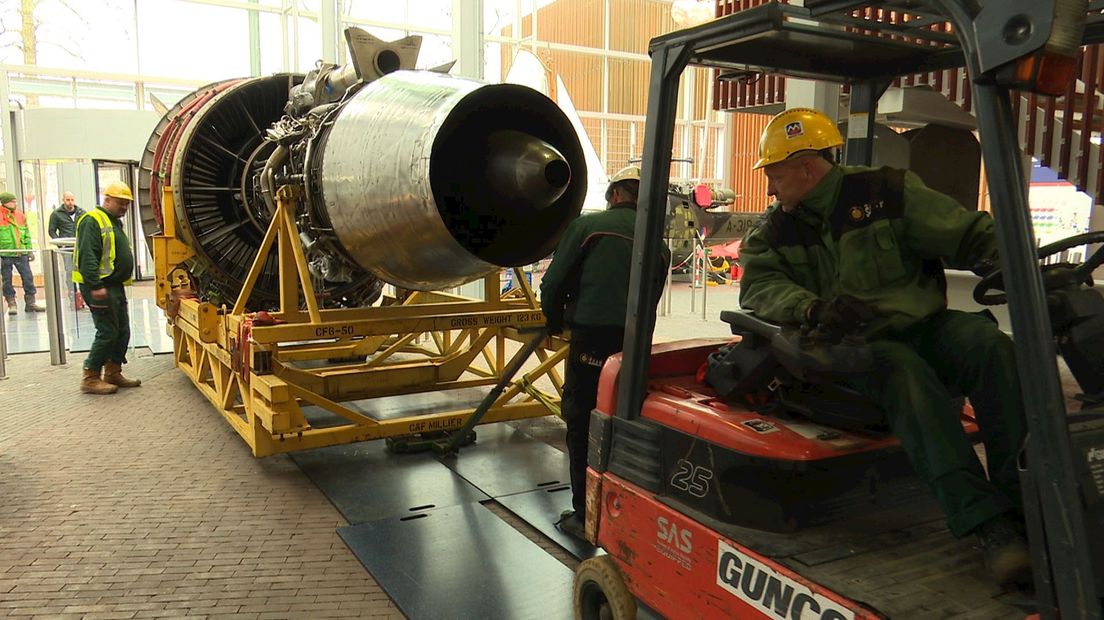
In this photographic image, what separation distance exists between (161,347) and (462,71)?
182 inches

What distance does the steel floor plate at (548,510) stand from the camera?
3514 millimetres

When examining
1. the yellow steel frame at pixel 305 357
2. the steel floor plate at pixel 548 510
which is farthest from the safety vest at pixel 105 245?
the steel floor plate at pixel 548 510

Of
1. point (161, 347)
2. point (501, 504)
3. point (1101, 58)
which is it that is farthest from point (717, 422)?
point (161, 347)

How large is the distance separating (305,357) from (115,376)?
1.84 metres

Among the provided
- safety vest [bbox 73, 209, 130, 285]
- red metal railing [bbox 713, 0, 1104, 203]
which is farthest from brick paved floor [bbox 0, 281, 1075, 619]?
red metal railing [bbox 713, 0, 1104, 203]

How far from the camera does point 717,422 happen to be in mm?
2162

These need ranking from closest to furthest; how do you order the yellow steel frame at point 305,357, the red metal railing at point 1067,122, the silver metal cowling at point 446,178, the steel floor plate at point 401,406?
the silver metal cowling at point 446,178 → the yellow steel frame at point 305,357 → the red metal railing at point 1067,122 → the steel floor plate at point 401,406

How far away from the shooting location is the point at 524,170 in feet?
12.2

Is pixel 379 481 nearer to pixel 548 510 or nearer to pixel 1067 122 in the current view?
pixel 548 510

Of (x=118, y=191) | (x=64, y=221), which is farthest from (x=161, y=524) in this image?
(x=64, y=221)

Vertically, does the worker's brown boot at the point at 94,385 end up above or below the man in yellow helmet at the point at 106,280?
below

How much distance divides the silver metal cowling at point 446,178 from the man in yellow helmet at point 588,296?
1.02 ft

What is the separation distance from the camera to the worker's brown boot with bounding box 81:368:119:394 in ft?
21.3

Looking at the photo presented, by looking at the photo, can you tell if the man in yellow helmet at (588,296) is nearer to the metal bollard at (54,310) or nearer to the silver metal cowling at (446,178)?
the silver metal cowling at (446,178)
